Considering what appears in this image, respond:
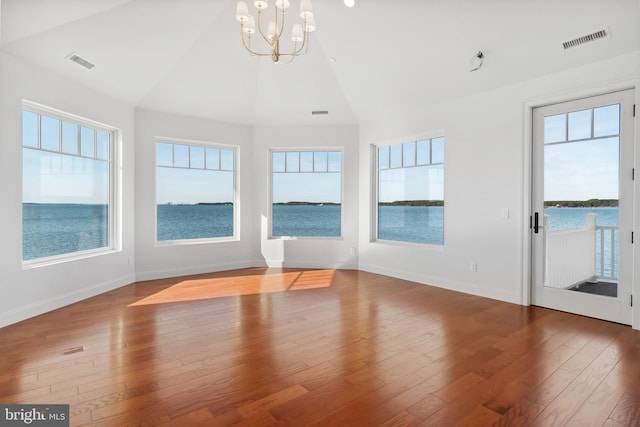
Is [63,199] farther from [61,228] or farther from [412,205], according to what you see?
[412,205]

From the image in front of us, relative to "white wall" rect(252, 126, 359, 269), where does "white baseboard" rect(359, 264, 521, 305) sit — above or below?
below

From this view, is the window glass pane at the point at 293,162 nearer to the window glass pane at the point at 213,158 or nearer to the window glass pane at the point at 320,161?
the window glass pane at the point at 320,161

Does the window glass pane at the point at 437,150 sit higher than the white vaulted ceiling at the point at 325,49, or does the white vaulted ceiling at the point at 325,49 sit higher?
the white vaulted ceiling at the point at 325,49

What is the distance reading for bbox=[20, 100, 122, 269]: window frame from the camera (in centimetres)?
382

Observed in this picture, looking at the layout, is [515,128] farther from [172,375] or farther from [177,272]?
[177,272]

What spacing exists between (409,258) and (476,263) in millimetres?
1092

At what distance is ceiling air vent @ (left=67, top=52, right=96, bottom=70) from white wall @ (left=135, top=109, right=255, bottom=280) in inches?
50.6

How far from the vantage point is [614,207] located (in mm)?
3557

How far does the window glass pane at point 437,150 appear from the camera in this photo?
518cm

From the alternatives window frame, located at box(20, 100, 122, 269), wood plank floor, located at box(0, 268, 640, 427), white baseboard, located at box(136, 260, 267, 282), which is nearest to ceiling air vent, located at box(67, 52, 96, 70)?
window frame, located at box(20, 100, 122, 269)

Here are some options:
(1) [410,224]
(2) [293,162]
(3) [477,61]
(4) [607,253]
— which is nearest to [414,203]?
(1) [410,224]

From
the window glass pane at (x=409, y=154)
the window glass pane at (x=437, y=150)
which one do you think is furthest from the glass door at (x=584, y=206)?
the window glass pane at (x=409, y=154)

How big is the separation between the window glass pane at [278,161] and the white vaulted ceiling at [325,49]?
0.86 m

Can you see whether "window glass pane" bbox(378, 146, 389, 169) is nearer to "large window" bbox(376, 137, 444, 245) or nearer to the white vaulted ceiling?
"large window" bbox(376, 137, 444, 245)
